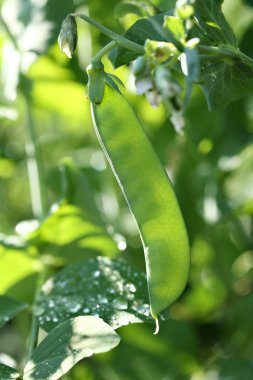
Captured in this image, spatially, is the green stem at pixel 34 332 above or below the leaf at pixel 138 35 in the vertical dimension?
below

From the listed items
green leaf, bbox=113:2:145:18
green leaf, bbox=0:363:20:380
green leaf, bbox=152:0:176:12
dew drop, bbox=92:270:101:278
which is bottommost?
dew drop, bbox=92:270:101:278

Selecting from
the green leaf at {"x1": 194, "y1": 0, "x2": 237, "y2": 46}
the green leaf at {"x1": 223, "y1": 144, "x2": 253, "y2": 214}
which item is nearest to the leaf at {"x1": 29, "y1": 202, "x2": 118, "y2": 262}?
the green leaf at {"x1": 223, "y1": 144, "x2": 253, "y2": 214}

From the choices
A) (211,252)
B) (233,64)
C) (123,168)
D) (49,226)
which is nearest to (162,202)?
(123,168)

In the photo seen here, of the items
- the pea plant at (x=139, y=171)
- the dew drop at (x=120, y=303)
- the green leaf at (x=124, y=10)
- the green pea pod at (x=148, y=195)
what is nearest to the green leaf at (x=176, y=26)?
the pea plant at (x=139, y=171)

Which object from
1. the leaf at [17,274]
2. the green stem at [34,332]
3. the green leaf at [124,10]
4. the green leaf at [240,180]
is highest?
the green leaf at [124,10]

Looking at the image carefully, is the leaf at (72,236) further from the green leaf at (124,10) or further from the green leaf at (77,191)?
the green leaf at (124,10)

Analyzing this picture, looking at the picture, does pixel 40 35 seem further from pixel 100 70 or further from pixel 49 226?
pixel 100 70

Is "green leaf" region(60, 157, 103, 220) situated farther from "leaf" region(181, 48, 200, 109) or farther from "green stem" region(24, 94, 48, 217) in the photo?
"leaf" region(181, 48, 200, 109)
